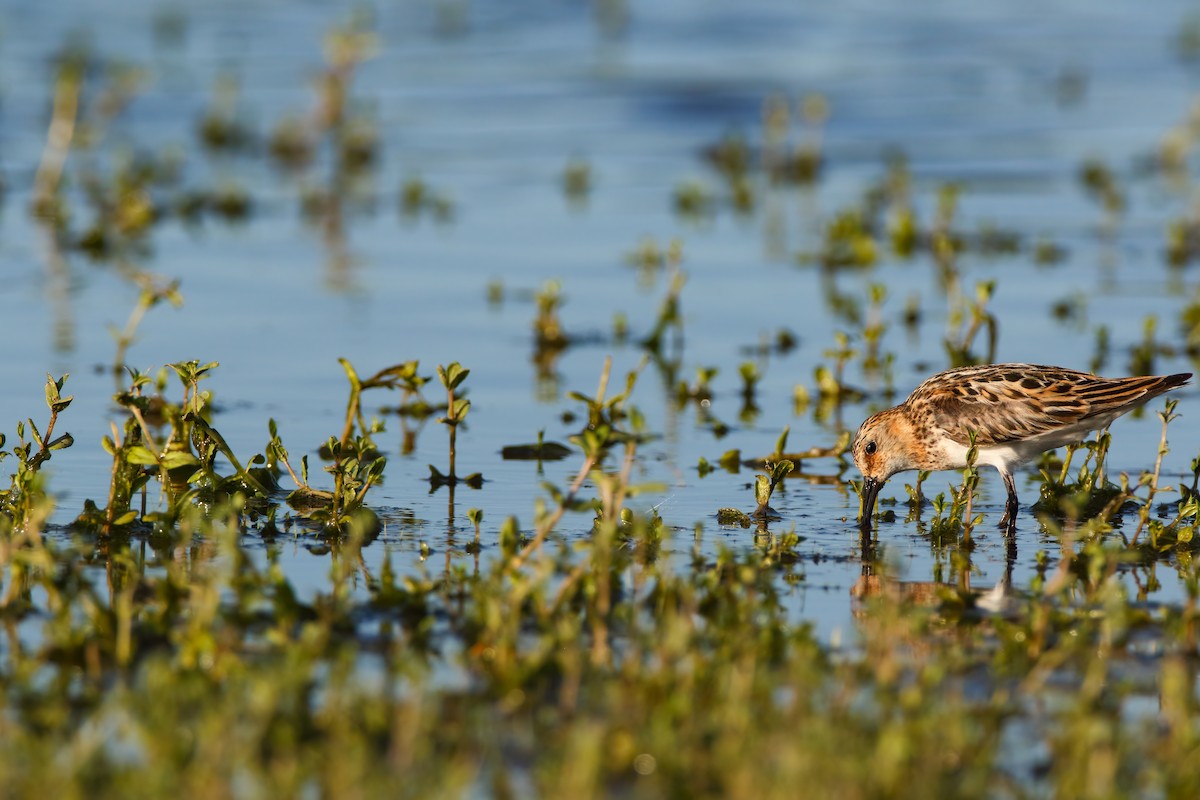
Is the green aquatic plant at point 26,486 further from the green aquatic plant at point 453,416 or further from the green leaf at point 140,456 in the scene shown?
the green aquatic plant at point 453,416

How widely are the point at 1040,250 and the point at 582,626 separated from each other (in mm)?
8875

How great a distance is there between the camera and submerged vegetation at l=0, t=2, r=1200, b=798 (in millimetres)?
5043

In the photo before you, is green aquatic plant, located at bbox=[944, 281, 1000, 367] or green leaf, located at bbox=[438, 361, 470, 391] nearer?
green leaf, located at bbox=[438, 361, 470, 391]

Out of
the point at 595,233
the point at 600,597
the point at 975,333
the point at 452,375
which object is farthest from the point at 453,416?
the point at 595,233

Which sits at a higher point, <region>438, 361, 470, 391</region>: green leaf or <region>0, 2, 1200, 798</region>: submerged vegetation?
<region>438, 361, 470, 391</region>: green leaf

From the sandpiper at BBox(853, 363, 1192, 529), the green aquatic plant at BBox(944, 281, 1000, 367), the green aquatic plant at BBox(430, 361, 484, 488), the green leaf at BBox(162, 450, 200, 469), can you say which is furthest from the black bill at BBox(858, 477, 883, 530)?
the green leaf at BBox(162, 450, 200, 469)

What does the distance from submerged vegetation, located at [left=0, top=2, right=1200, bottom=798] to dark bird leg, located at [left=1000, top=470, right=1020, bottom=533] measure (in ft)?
0.26

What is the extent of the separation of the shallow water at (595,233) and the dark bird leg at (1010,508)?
0.33 ft

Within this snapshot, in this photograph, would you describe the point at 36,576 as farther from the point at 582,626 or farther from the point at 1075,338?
the point at 1075,338

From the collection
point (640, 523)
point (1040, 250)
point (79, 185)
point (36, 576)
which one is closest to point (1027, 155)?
point (1040, 250)

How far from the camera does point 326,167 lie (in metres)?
18.2

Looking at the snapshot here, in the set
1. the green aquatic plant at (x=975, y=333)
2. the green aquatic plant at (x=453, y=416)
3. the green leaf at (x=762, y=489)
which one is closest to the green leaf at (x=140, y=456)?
the green aquatic plant at (x=453, y=416)

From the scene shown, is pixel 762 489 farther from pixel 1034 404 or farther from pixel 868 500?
pixel 1034 404

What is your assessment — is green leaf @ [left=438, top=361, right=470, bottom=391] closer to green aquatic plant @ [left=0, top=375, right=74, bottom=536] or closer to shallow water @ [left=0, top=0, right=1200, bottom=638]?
shallow water @ [left=0, top=0, right=1200, bottom=638]
